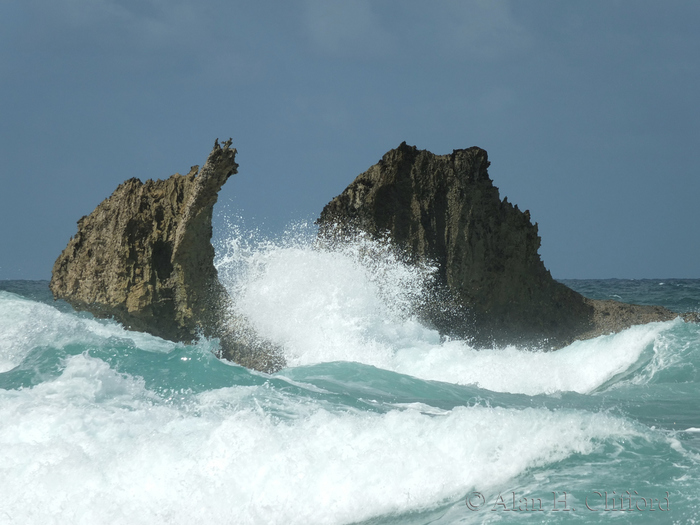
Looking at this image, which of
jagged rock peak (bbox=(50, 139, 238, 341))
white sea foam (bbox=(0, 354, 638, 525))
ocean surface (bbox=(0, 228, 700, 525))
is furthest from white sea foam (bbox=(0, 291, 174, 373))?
white sea foam (bbox=(0, 354, 638, 525))

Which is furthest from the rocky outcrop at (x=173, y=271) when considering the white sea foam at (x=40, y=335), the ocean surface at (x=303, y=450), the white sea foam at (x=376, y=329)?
the ocean surface at (x=303, y=450)

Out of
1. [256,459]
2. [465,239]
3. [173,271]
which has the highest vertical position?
[465,239]

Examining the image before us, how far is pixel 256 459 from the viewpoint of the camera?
4.11 meters

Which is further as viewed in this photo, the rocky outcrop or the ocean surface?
the rocky outcrop

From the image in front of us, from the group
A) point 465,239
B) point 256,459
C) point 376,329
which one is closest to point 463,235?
point 465,239

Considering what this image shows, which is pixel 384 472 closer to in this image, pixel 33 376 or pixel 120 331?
pixel 33 376

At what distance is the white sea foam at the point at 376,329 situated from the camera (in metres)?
9.61

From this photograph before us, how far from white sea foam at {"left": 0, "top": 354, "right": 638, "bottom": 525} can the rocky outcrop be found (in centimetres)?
533

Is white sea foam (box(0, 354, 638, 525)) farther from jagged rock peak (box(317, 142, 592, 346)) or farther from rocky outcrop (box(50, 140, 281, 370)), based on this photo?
jagged rock peak (box(317, 142, 592, 346))

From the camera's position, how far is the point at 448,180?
40.7 feet

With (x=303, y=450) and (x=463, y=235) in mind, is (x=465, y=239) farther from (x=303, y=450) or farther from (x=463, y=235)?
(x=303, y=450)

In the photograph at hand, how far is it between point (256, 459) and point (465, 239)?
891 cm

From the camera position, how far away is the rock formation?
1197cm

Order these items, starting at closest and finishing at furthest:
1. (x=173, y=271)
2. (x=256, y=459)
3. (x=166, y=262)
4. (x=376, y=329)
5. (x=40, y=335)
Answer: (x=256, y=459) < (x=40, y=335) < (x=173, y=271) < (x=166, y=262) < (x=376, y=329)
